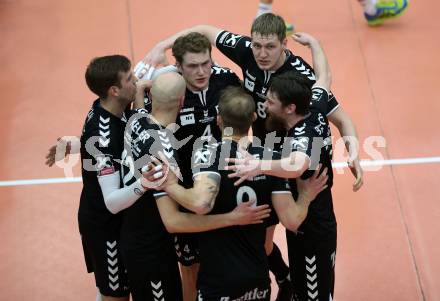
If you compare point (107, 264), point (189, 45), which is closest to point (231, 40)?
point (189, 45)

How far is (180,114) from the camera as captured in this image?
5223 millimetres

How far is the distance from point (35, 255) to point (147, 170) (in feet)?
8.74

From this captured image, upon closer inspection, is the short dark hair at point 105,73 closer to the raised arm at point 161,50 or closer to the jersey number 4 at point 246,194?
the raised arm at point 161,50

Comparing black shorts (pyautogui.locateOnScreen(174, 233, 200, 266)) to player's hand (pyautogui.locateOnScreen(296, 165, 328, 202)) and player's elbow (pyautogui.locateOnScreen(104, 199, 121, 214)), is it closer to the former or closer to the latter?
player's elbow (pyautogui.locateOnScreen(104, 199, 121, 214))

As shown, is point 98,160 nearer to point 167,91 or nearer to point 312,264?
point 167,91

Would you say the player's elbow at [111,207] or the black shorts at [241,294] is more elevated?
the player's elbow at [111,207]

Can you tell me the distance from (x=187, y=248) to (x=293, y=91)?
1.55m

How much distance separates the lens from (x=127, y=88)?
15.9 ft

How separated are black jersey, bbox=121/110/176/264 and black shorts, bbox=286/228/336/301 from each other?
897 mm

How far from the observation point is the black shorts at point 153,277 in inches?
188

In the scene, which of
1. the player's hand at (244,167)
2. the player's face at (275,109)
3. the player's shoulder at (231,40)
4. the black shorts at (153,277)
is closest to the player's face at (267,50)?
the player's shoulder at (231,40)

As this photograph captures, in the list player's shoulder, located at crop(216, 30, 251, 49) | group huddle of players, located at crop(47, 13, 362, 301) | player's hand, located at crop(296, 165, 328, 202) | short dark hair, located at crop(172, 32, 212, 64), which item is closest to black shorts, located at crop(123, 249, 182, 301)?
group huddle of players, located at crop(47, 13, 362, 301)

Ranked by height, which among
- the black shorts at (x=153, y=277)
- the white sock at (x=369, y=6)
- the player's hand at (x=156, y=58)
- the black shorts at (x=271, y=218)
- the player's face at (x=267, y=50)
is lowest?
the black shorts at (x=153, y=277)

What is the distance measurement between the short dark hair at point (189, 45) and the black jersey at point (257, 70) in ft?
1.67
